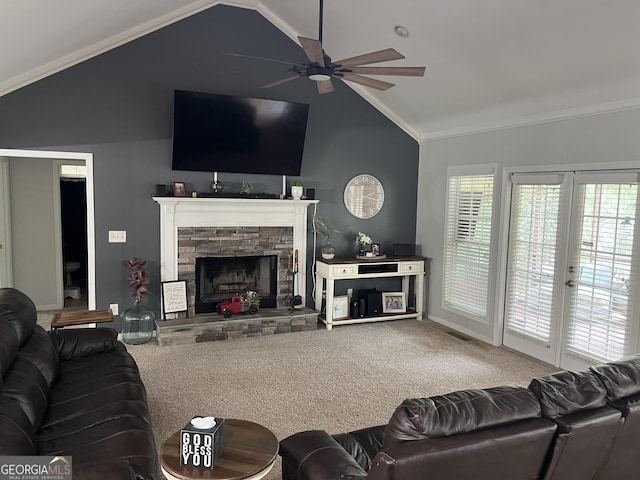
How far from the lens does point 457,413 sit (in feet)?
6.03

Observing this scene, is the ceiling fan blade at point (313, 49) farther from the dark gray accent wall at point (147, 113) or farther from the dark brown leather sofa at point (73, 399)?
the dark gray accent wall at point (147, 113)

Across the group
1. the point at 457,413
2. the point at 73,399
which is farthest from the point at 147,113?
the point at 457,413

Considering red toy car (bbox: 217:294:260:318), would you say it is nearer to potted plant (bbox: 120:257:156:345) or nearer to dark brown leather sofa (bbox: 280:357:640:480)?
potted plant (bbox: 120:257:156:345)

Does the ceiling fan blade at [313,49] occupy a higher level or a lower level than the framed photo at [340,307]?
higher

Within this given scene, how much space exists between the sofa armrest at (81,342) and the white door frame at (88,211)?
1790mm

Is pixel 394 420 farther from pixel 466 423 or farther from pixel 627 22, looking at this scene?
pixel 627 22

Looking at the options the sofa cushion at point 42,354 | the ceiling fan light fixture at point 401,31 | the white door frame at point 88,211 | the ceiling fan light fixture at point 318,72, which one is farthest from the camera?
the white door frame at point 88,211

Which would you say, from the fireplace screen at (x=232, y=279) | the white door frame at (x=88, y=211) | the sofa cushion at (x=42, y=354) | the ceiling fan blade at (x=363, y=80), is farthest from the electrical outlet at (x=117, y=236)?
the ceiling fan blade at (x=363, y=80)

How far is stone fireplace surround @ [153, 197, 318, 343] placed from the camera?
5602mm

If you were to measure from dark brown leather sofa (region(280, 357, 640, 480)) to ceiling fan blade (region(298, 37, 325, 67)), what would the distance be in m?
2.19

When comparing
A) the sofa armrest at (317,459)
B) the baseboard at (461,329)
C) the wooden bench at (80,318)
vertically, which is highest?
the wooden bench at (80,318)

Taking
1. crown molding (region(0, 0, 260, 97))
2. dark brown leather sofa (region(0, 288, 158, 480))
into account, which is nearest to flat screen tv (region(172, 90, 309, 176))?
crown molding (region(0, 0, 260, 97))

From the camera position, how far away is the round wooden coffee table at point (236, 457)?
2.09 meters

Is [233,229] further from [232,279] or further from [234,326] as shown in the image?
[234,326]
